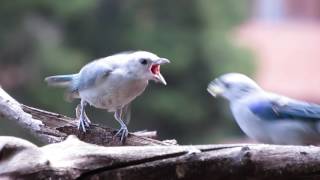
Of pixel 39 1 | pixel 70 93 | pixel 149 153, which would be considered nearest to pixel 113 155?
pixel 149 153

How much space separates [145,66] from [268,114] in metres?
0.23

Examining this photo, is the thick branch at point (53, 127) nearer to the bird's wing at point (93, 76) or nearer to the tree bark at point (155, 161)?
the bird's wing at point (93, 76)

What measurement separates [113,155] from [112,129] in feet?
0.94

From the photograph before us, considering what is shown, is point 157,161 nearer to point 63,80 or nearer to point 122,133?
point 122,133

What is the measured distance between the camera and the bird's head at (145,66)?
123 centimetres

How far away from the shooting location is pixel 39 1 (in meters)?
2.85

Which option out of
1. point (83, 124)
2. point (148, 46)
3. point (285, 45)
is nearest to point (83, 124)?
point (83, 124)

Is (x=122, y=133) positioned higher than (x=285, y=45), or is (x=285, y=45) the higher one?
(x=285, y=45)

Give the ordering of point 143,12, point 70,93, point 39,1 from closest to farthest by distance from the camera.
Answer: point 70,93
point 39,1
point 143,12

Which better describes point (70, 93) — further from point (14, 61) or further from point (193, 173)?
point (14, 61)

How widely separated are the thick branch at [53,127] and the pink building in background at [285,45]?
187cm

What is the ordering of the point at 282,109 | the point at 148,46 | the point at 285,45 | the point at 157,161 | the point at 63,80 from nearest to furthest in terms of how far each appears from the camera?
the point at 157,161 → the point at 282,109 → the point at 63,80 → the point at 148,46 → the point at 285,45

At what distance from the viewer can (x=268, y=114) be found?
1112mm

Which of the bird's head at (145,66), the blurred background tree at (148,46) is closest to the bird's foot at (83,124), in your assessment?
the bird's head at (145,66)
